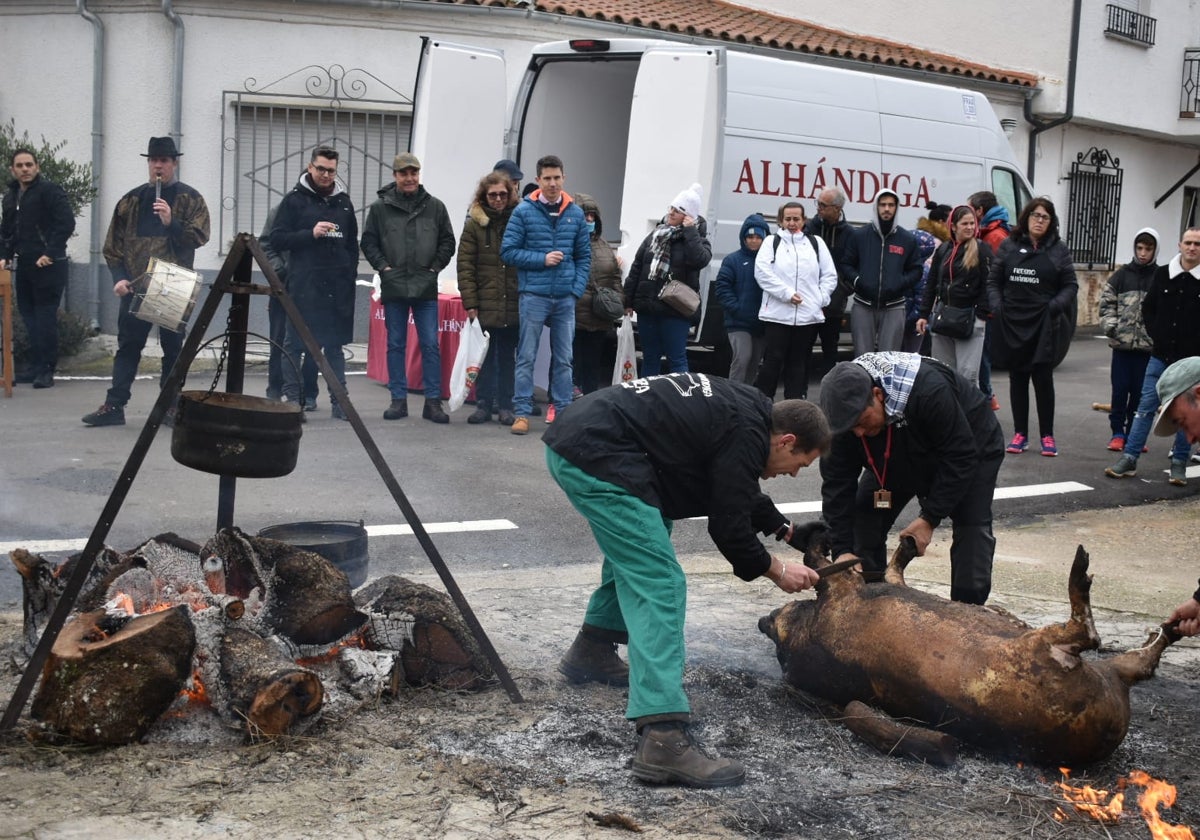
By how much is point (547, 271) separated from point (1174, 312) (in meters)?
4.56

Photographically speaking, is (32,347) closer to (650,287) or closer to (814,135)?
(650,287)

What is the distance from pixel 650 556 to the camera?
14.2 feet

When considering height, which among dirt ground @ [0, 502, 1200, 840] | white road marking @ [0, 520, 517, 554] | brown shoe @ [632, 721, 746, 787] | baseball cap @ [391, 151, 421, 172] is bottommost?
dirt ground @ [0, 502, 1200, 840]

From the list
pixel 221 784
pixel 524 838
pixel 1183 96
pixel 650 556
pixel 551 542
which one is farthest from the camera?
pixel 1183 96

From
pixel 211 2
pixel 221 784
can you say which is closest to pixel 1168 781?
pixel 221 784

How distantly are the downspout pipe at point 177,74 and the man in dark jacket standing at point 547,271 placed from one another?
642 centimetres

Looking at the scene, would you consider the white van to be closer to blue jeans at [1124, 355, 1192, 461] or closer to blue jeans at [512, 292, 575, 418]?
blue jeans at [512, 292, 575, 418]

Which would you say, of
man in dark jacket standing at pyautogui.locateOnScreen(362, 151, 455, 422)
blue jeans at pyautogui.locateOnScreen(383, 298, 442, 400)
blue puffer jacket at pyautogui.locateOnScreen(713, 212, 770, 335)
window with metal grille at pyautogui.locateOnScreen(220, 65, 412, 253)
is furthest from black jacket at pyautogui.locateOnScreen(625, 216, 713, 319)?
window with metal grille at pyautogui.locateOnScreen(220, 65, 412, 253)

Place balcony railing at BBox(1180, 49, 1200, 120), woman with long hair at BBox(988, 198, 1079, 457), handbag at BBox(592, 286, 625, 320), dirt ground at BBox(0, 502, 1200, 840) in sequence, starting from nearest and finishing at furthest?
dirt ground at BBox(0, 502, 1200, 840) → woman with long hair at BBox(988, 198, 1079, 457) → handbag at BBox(592, 286, 625, 320) → balcony railing at BBox(1180, 49, 1200, 120)

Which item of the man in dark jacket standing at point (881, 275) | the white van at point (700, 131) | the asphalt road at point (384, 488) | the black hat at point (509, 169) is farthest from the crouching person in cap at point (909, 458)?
the white van at point (700, 131)

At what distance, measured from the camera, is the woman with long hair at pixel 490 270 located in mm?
10609

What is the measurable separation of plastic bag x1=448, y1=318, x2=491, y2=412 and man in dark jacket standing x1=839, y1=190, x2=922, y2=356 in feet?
10.6

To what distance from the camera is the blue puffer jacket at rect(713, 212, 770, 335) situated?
1119 centimetres

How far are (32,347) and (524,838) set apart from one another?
9.63 meters
